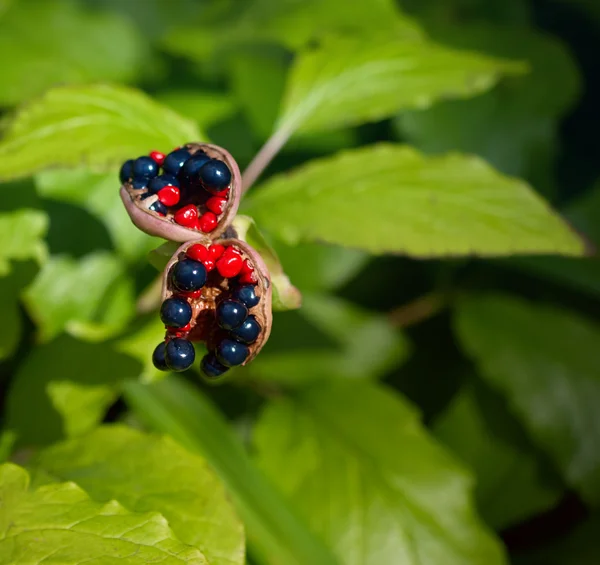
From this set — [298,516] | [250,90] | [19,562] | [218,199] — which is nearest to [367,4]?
[250,90]

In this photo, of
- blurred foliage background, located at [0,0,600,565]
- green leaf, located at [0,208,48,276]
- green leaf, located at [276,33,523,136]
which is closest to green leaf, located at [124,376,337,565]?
blurred foliage background, located at [0,0,600,565]

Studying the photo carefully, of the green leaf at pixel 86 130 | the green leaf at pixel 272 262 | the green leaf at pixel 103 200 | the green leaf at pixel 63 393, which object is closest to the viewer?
the green leaf at pixel 272 262

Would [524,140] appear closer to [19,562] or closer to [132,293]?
[132,293]

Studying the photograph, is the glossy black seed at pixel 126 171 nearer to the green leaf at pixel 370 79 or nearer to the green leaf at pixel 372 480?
the green leaf at pixel 370 79

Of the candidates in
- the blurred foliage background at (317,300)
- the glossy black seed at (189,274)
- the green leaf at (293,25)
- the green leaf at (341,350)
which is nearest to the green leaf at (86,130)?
the blurred foliage background at (317,300)

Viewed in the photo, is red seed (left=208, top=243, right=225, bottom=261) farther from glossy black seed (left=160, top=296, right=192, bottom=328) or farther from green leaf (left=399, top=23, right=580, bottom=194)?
green leaf (left=399, top=23, right=580, bottom=194)

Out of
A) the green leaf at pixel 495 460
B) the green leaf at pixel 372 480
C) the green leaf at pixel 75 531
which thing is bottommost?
the green leaf at pixel 495 460
